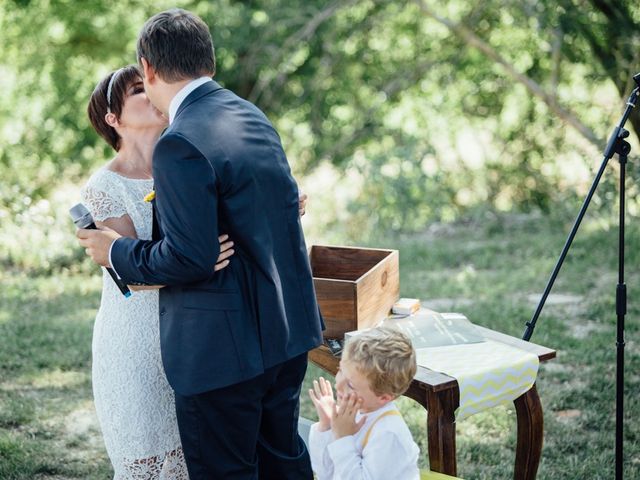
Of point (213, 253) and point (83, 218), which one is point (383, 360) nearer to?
point (213, 253)

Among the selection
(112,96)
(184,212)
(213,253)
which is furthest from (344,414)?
(112,96)

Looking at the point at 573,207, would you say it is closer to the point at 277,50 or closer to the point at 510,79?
the point at 510,79

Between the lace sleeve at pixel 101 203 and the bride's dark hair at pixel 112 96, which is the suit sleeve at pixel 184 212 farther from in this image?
the bride's dark hair at pixel 112 96

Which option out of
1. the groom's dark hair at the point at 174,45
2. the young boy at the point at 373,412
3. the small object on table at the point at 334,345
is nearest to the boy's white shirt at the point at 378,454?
the young boy at the point at 373,412

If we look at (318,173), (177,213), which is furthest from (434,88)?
(177,213)

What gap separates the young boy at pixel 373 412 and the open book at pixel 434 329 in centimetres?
52

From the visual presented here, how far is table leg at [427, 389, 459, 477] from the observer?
2.64m

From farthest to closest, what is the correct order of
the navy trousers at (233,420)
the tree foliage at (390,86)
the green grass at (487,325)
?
the tree foliage at (390,86) → the green grass at (487,325) → the navy trousers at (233,420)

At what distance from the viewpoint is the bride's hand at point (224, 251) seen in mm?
2207

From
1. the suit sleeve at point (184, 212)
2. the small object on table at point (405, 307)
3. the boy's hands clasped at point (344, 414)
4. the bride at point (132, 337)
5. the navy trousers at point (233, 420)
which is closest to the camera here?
the suit sleeve at point (184, 212)

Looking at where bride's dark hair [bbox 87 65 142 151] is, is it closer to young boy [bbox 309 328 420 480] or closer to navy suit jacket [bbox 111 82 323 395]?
navy suit jacket [bbox 111 82 323 395]

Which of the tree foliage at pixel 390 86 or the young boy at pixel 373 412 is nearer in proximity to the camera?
the young boy at pixel 373 412

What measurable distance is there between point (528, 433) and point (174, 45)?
1839mm

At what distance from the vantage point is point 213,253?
2148mm
